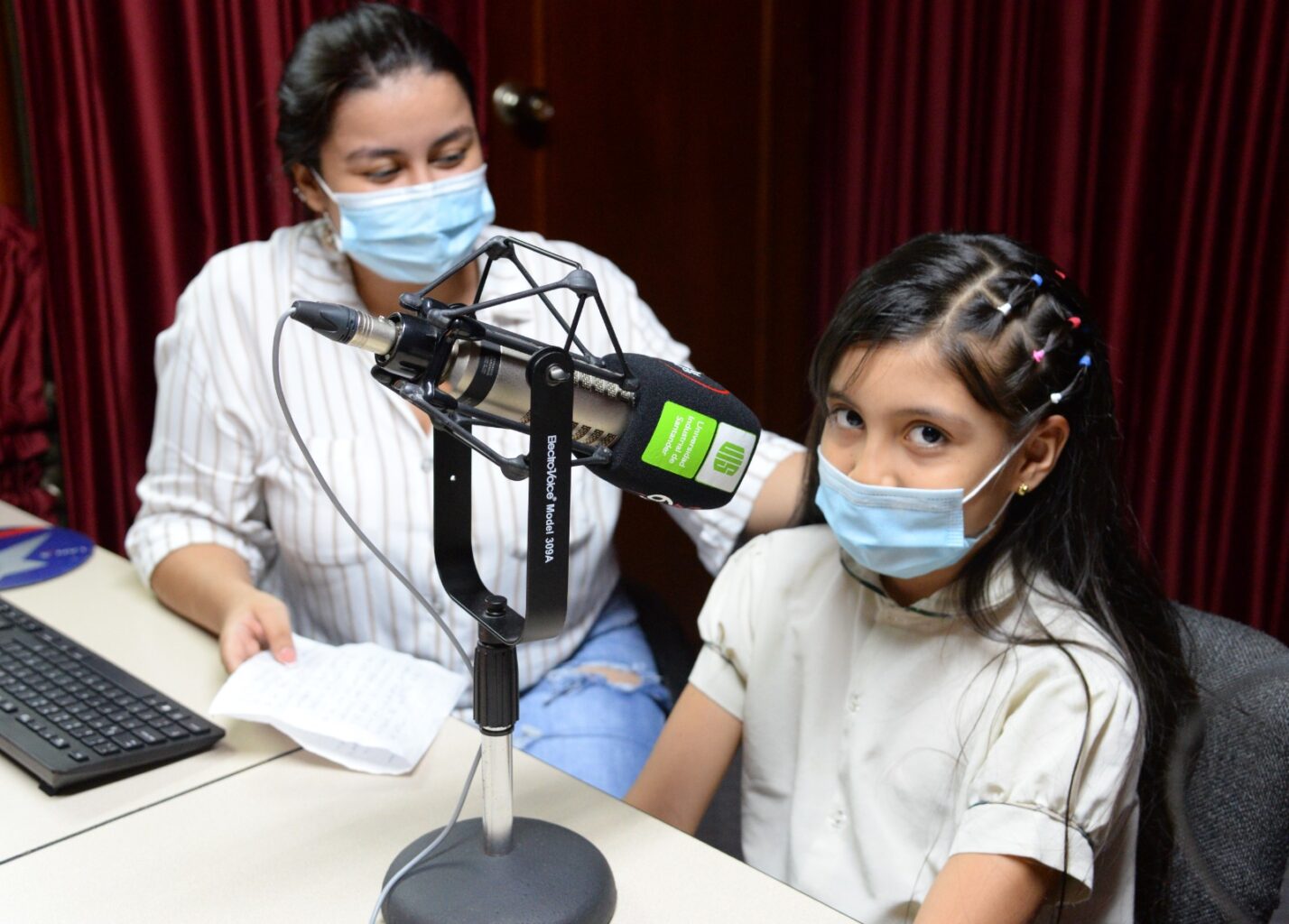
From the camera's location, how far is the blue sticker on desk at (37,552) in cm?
138

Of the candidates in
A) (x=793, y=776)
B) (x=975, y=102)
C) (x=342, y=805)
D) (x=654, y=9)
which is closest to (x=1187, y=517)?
(x=975, y=102)

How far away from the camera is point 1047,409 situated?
1.06 metres

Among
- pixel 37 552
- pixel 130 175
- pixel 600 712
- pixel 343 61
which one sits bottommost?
pixel 600 712

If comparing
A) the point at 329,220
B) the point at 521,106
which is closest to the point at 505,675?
the point at 329,220

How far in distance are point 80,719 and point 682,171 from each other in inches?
67.3

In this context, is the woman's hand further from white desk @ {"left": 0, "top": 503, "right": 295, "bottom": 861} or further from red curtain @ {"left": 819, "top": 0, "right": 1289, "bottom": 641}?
red curtain @ {"left": 819, "top": 0, "right": 1289, "bottom": 641}

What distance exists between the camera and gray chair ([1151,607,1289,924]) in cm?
97

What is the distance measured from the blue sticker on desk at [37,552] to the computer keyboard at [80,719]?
0.24 meters

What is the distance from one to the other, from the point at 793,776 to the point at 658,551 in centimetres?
136

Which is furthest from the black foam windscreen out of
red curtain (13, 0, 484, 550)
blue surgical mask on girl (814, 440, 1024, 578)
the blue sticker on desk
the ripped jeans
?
red curtain (13, 0, 484, 550)

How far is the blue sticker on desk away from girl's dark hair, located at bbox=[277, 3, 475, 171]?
56cm

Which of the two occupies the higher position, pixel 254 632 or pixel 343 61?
pixel 343 61

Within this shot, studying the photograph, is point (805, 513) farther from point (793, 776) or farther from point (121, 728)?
point (121, 728)

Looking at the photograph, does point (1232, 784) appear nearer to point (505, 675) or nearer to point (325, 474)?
point (505, 675)
